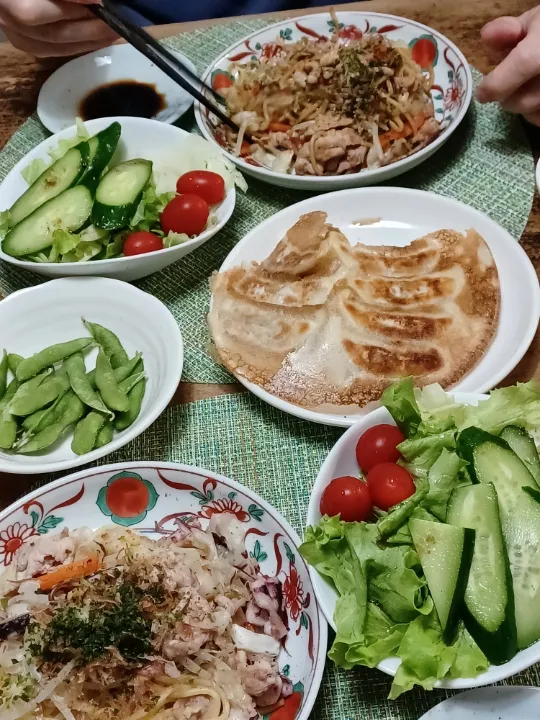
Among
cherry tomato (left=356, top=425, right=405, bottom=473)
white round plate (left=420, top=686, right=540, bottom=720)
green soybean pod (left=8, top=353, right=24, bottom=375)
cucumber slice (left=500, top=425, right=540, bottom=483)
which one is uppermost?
green soybean pod (left=8, top=353, right=24, bottom=375)

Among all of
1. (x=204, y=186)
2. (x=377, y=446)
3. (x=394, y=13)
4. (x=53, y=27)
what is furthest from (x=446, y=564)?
(x=394, y=13)

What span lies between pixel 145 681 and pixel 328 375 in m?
1.01

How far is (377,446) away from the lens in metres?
1.66

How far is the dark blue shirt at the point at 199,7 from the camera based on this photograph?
3.47 meters

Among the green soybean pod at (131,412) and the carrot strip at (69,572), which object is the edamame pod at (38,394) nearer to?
the green soybean pod at (131,412)

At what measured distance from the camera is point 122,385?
6.61ft

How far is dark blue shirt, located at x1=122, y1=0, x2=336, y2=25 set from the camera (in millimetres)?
3471

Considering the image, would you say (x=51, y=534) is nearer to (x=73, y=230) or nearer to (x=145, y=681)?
(x=145, y=681)

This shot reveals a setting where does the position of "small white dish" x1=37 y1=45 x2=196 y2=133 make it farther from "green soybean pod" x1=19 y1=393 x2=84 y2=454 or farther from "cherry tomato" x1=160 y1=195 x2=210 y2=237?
"green soybean pod" x1=19 y1=393 x2=84 y2=454

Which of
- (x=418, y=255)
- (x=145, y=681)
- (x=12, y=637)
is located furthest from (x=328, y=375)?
(x=12, y=637)

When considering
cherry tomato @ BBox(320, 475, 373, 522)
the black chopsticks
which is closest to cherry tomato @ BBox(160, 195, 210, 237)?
the black chopsticks

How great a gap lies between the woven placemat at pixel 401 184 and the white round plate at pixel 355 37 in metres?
0.14

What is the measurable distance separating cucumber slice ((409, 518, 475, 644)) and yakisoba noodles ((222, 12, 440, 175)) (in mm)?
1649

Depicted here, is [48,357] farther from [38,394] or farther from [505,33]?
[505,33]
